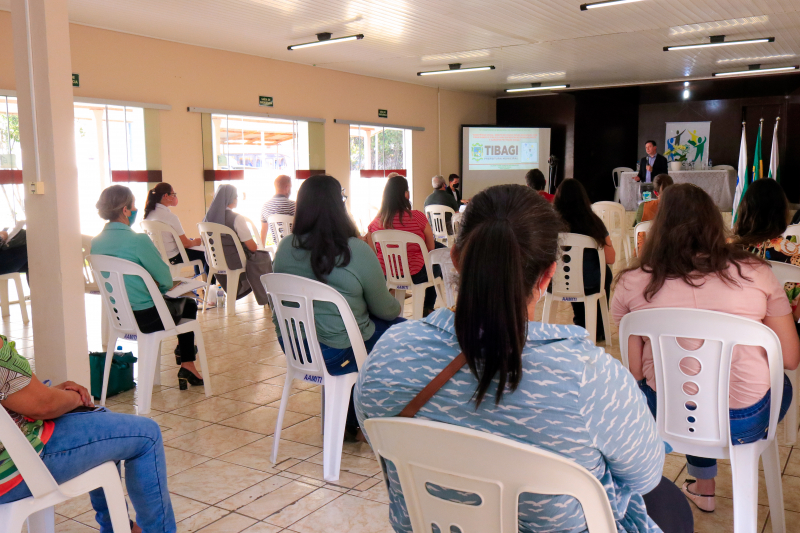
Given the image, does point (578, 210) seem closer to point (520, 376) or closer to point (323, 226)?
point (323, 226)

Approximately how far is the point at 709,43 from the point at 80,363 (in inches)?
342

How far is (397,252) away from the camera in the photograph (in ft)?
15.9

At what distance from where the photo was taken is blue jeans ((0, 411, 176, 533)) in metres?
1.77

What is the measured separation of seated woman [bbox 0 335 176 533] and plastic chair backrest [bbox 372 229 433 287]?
2.93 meters

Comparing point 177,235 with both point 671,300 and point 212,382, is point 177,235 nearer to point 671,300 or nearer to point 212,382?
point 212,382

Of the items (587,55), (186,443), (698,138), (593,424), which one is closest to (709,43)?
(587,55)

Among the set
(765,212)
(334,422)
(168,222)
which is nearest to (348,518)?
(334,422)

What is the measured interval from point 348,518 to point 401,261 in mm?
2635

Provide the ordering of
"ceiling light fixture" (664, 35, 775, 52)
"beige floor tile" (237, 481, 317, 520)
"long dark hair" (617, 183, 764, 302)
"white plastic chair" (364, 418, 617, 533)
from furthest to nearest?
"ceiling light fixture" (664, 35, 775, 52)
"beige floor tile" (237, 481, 317, 520)
"long dark hair" (617, 183, 764, 302)
"white plastic chair" (364, 418, 617, 533)

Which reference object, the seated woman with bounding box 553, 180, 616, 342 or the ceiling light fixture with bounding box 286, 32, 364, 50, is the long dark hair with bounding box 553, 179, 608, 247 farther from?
the ceiling light fixture with bounding box 286, 32, 364, 50

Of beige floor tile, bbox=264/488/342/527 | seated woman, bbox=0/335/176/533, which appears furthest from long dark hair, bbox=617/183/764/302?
seated woman, bbox=0/335/176/533

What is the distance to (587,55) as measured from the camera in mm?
9750

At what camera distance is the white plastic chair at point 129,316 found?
339 cm

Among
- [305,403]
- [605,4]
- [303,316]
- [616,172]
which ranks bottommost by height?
[305,403]
